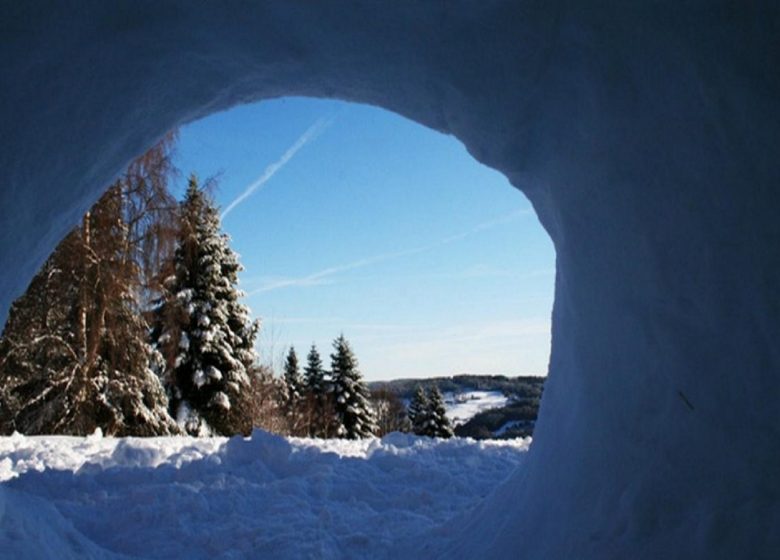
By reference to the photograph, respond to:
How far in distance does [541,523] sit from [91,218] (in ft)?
44.5

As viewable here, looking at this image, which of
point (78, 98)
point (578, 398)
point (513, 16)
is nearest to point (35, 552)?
point (78, 98)

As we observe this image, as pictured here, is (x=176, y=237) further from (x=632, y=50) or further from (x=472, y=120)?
(x=632, y=50)

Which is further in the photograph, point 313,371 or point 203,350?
point 313,371

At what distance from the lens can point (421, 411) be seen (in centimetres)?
3962

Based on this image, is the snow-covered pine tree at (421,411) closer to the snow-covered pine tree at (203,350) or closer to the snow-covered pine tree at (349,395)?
the snow-covered pine tree at (349,395)

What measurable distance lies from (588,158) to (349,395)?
33.1 m

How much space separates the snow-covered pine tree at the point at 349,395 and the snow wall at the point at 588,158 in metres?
31.4

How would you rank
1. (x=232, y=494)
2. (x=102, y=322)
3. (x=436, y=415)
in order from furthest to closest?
(x=436, y=415) < (x=102, y=322) < (x=232, y=494)

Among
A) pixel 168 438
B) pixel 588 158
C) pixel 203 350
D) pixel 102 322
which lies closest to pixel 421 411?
pixel 203 350

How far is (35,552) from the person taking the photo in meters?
3.07

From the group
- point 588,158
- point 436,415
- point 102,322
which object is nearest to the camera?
point 588,158

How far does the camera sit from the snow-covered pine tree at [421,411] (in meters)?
38.5

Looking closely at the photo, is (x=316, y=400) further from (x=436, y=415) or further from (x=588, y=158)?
(x=588, y=158)

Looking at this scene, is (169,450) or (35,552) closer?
(35,552)
